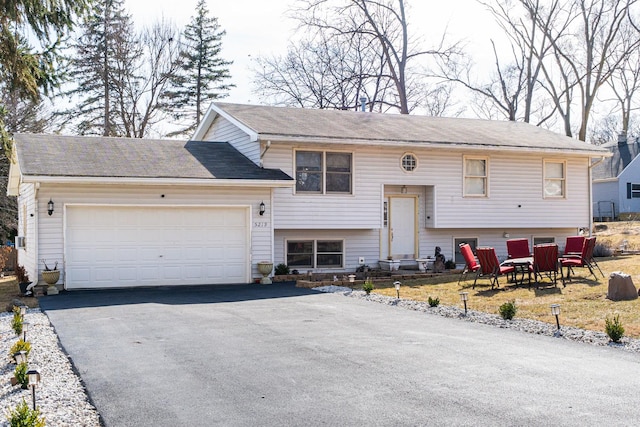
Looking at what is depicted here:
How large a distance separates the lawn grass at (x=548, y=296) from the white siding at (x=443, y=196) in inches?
115

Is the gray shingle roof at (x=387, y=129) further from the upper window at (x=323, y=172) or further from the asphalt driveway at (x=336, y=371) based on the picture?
the asphalt driveway at (x=336, y=371)

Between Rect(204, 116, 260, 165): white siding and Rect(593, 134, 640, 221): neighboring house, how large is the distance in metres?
27.0

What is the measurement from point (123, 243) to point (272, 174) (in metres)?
4.25

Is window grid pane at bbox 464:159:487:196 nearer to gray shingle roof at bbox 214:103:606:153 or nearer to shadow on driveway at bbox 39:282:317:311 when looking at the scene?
gray shingle roof at bbox 214:103:606:153

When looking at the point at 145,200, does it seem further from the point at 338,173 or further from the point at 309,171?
the point at 338,173

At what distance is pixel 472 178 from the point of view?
21438 millimetres

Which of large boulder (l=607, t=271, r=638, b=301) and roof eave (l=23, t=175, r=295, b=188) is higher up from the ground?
roof eave (l=23, t=175, r=295, b=188)

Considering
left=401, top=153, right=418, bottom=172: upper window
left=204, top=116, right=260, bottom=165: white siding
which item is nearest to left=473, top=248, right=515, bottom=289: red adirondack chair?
left=401, top=153, right=418, bottom=172: upper window

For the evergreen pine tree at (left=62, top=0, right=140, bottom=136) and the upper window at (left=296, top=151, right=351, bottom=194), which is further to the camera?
the evergreen pine tree at (left=62, top=0, right=140, bottom=136)

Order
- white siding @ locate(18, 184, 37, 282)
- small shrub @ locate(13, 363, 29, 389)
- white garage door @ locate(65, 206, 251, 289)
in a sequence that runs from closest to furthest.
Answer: small shrub @ locate(13, 363, 29, 389) → white siding @ locate(18, 184, 37, 282) → white garage door @ locate(65, 206, 251, 289)

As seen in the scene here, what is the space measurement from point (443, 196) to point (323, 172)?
402cm

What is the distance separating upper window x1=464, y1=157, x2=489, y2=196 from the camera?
21.4 metres

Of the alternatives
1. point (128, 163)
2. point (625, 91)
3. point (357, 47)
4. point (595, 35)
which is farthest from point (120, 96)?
point (625, 91)

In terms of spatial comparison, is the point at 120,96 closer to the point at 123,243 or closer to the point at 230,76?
the point at 230,76
